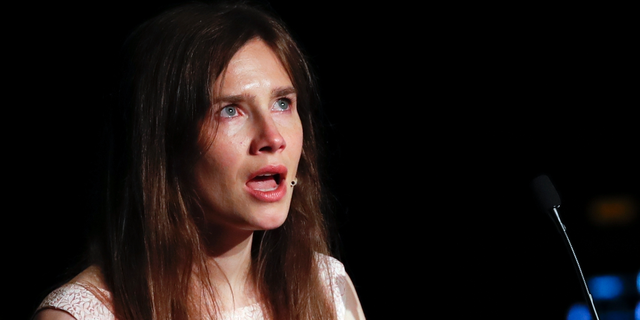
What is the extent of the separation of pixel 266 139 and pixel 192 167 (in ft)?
0.55

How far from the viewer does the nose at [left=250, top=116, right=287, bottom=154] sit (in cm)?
138

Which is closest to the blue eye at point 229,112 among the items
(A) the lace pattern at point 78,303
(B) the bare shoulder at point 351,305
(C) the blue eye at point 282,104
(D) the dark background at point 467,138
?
(C) the blue eye at point 282,104

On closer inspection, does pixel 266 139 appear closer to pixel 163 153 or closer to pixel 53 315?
pixel 163 153

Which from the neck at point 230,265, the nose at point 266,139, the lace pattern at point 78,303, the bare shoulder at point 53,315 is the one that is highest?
the nose at point 266,139

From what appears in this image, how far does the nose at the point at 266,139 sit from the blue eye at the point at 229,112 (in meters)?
0.05

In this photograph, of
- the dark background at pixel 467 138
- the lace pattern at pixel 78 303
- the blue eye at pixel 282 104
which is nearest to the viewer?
the lace pattern at pixel 78 303

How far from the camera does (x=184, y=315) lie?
142cm

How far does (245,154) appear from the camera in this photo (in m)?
1.38

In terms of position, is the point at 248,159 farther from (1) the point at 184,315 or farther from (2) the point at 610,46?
(2) the point at 610,46

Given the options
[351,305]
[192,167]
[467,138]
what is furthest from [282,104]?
[467,138]

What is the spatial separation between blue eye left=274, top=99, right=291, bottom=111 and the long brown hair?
8 centimetres

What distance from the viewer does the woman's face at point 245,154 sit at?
4.51 feet

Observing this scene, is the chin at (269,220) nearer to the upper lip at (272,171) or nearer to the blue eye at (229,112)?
the upper lip at (272,171)

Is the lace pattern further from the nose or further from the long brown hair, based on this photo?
the nose
